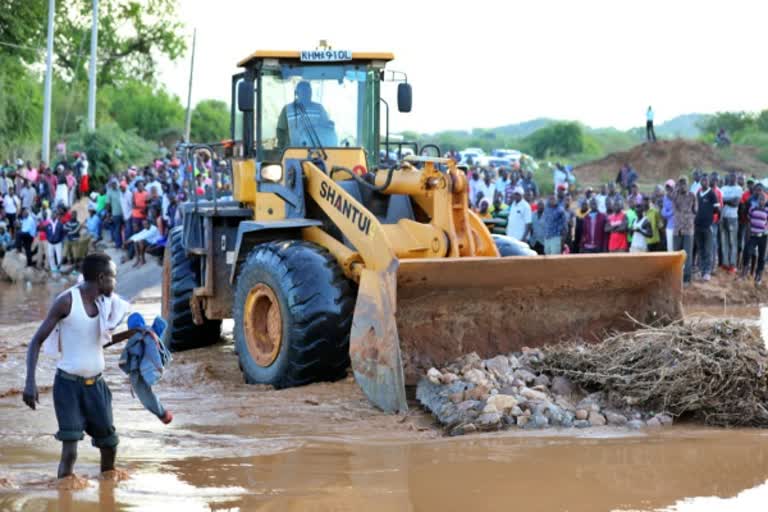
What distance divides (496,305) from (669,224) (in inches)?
357

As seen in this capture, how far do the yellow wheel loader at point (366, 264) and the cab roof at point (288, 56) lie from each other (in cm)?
1

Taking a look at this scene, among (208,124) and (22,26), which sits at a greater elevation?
(22,26)

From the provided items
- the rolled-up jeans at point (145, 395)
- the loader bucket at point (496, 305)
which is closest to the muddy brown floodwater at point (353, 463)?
the rolled-up jeans at point (145, 395)

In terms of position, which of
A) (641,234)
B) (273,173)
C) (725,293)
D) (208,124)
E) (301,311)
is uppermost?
(208,124)

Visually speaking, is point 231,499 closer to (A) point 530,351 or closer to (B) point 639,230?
(A) point 530,351

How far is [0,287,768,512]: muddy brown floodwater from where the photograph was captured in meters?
7.05

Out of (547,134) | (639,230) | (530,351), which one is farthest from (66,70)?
(530,351)

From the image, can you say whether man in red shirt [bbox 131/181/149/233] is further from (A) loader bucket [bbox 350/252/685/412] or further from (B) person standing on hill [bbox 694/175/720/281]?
(A) loader bucket [bbox 350/252/685/412]

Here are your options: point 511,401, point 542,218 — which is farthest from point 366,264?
point 542,218

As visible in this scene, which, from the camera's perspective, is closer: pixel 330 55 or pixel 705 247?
pixel 330 55

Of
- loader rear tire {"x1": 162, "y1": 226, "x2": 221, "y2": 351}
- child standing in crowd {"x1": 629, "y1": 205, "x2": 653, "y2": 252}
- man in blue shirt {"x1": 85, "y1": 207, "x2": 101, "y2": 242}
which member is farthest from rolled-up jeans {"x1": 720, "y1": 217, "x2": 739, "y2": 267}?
man in blue shirt {"x1": 85, "y1": 207, "x2": 101, "y2": 242}

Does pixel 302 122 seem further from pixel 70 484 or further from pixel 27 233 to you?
pixel 27 233

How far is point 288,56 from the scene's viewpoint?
1145cm

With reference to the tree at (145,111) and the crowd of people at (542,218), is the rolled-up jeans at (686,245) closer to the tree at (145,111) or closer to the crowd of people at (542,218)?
the crowd of people at (542,218)
